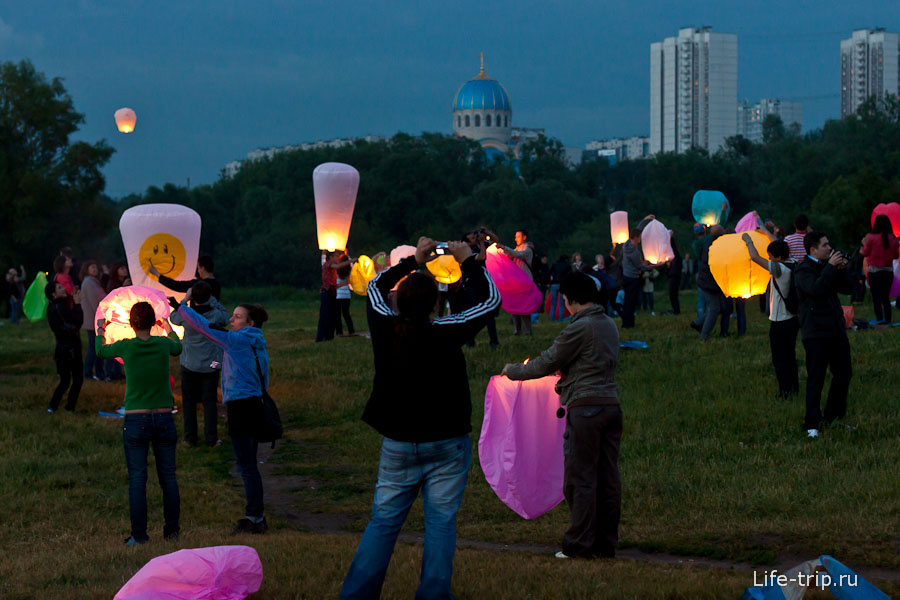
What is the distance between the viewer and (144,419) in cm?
761

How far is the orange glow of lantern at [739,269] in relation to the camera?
43.8 feet

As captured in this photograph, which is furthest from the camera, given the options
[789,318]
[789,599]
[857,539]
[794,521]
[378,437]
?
[378,437]

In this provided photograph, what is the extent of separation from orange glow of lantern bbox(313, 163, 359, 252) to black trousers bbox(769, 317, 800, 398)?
926 cm

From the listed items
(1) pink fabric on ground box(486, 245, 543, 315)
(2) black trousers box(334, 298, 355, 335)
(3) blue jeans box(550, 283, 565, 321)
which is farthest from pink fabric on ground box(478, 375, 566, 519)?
(3) blue jeans box(550, 283, 565, 321)

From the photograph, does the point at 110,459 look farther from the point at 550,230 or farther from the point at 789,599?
the point at 550,230

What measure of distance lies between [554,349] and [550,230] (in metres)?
58.9

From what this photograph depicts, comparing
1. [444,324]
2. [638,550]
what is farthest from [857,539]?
[444,324]

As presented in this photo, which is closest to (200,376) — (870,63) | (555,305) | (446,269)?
(446,269)

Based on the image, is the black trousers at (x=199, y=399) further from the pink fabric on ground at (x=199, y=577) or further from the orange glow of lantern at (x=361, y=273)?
the orange glow of lantern at (x=361, y=273)

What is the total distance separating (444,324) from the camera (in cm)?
536

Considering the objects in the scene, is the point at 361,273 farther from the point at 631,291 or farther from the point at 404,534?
the point at 404,534

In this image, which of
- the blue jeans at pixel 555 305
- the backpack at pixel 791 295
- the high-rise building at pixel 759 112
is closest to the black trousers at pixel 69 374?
the backpack at pixel 791 295

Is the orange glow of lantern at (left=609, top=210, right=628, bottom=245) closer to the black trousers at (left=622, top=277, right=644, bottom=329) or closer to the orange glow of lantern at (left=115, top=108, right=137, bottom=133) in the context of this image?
the black trousers at (left=622, top=277, right=644, bottom=329)

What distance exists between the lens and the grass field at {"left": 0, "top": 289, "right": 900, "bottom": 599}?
6.39 m
